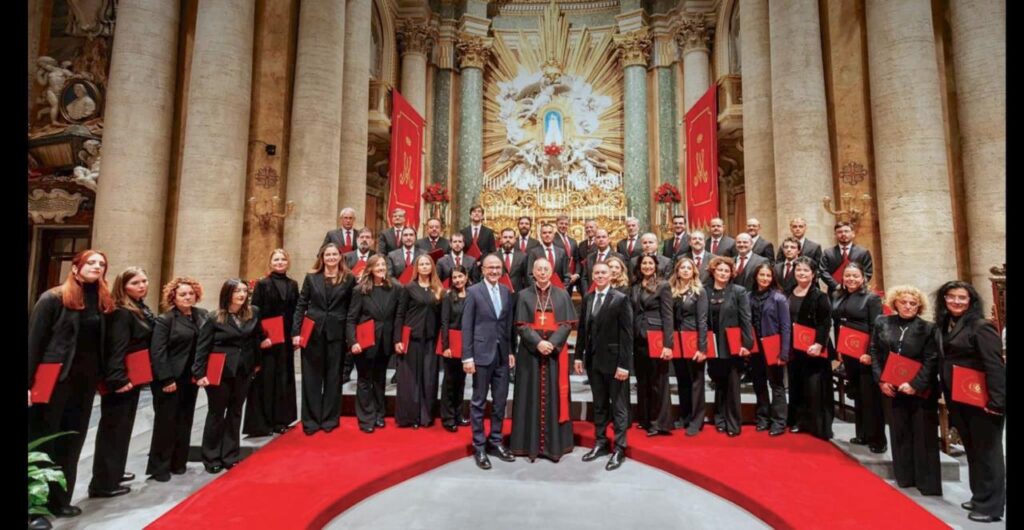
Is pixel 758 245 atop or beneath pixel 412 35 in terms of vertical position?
beneath

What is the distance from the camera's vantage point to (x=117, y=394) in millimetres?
3479

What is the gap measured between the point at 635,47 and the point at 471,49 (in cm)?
539

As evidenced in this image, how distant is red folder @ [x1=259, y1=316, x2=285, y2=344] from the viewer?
477 cm

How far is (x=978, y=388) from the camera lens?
322cm

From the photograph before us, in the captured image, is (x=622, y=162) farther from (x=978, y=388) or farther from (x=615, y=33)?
(x=978, y=388)

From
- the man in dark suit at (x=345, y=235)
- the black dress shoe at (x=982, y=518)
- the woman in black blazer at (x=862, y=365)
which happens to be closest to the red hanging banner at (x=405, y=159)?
the man in dark suit at (x=345, y=235)

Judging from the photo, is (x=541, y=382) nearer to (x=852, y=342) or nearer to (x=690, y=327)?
(x=690, y=327)

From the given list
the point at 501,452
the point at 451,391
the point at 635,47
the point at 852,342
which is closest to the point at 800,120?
the point at 852,342

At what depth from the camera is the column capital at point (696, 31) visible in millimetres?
14680

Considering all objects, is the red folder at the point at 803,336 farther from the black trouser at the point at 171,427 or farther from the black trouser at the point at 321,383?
the black trouser at the point at 171,427

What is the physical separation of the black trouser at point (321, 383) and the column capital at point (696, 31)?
564 inches

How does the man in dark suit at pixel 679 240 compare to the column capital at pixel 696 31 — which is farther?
the column capital at pixel 696 31

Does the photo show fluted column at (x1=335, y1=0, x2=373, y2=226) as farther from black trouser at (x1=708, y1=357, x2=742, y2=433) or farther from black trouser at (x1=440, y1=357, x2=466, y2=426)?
black trouser at (x1=708, y1=357, x2=742, y2=433)
